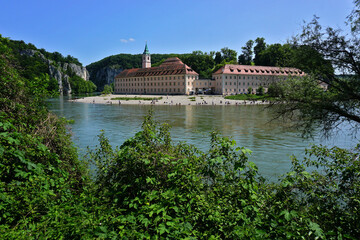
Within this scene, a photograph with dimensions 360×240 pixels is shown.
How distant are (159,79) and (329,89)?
107334 mm

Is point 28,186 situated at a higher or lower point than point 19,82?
lower

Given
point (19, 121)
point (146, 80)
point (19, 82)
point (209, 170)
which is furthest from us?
point (146, 80)

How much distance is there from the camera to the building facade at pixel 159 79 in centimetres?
10304

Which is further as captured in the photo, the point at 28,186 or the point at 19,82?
the point at 19,82

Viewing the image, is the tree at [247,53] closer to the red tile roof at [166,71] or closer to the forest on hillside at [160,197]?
the red tile roof at [166,71]

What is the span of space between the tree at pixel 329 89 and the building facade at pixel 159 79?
9290cm

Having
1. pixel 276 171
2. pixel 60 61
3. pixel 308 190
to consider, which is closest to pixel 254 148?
pixel 276 171

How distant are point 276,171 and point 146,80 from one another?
109 metres

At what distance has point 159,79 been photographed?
112750mm

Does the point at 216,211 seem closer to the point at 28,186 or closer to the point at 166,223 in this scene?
the point at 166,223

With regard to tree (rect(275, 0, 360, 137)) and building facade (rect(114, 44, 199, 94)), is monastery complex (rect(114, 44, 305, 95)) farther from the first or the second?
tree (rect(275, 0, 360, 137))

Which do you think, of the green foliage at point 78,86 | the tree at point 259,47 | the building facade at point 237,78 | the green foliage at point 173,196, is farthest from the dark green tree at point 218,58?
the green foliage at point 173,196

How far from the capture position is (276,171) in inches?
493

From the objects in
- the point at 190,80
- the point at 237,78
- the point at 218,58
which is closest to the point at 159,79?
the point at 190,80
